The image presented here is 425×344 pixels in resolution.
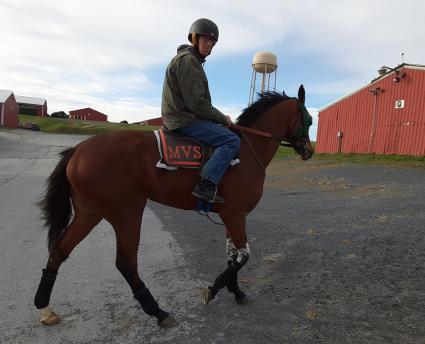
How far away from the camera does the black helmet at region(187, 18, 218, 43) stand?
3.83 meters

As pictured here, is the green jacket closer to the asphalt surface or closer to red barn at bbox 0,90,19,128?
the asphalt surface

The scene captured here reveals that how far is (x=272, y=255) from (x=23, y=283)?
3.23 m

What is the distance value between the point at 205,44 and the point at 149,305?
8.68 feet

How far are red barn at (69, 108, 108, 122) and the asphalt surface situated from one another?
7869 centimetres

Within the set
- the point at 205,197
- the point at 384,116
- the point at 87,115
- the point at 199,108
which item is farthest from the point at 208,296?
the point at 87,115

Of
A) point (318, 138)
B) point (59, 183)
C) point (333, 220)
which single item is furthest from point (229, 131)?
point (318, 138)

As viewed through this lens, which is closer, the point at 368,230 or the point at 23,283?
the point at 23,283

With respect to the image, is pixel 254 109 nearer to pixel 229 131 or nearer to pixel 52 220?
pixel 229 131

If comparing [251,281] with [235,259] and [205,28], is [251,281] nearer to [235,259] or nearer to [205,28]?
[235,259]

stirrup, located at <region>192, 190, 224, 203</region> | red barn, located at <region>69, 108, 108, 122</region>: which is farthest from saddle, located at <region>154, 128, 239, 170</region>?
red barn, located at <region>69, 108, 108, 122</region>

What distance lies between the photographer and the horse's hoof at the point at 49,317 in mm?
3428

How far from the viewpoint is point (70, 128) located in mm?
53281

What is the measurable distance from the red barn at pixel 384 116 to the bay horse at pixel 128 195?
61.5 ft

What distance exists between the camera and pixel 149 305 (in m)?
3.48
